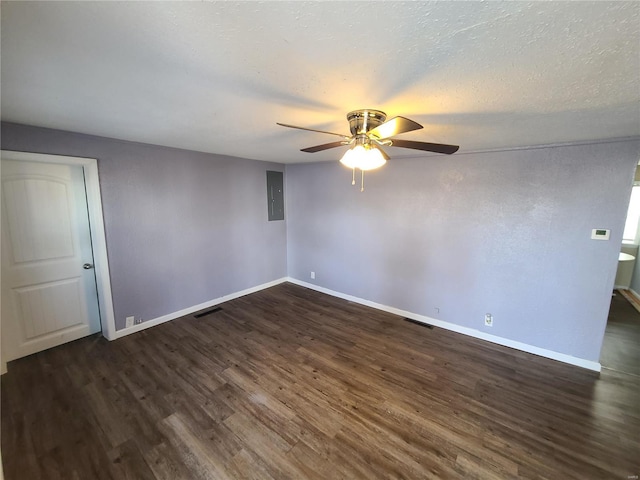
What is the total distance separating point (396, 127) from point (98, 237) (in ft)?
11.2

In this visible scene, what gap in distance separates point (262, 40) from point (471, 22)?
0.77m

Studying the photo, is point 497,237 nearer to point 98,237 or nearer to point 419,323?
point 419,323

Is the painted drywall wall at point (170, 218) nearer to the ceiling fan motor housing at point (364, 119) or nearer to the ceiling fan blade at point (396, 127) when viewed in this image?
the ceiling fan motor housing at point (364, 119)

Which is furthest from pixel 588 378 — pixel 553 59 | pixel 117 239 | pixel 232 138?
pixel 117 239

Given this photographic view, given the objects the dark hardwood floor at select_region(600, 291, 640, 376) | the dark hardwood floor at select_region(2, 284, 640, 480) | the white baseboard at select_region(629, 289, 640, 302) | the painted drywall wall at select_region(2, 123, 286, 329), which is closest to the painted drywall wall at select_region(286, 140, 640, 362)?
the dark hardwood floor at select_region(600, 291, 640, 376)

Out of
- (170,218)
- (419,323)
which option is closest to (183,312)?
(170,218)

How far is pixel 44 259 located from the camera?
2781mm

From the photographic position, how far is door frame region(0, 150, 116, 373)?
2773mm

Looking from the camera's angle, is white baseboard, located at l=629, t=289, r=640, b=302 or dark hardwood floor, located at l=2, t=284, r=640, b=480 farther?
white baseboard, located at l=629, t=289, r=640, b=302

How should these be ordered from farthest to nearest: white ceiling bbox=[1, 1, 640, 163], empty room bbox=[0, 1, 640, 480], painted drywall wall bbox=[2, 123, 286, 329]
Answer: painted drywall wall bbox=[2, 123, 286, 329] → empty room bbox=[0, 1, 640, 480] → white ceiling bbox=[1, 1, 640, 163]

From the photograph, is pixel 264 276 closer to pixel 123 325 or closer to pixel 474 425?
pixel 123 325

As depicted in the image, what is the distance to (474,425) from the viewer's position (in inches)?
79.6

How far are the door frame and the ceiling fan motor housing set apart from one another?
2898 millimetres

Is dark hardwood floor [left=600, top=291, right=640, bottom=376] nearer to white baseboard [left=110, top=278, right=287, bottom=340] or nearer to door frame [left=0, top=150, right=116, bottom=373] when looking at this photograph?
white baseboard [left=110, top=278, right=287, bottom=340]
